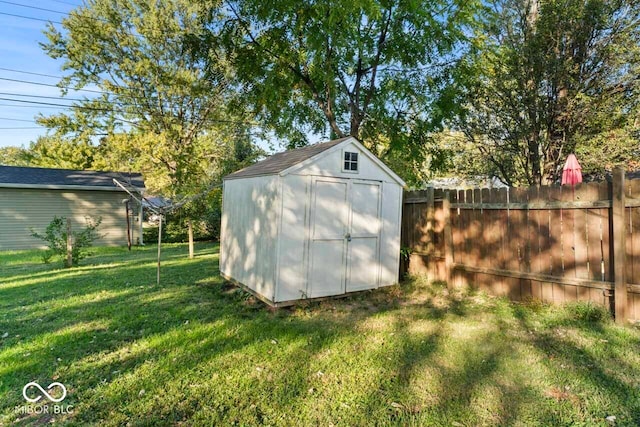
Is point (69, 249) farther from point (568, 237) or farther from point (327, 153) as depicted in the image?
point (568, 237)

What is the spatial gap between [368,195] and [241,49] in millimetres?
5927

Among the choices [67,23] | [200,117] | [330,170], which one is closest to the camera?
[330,170]

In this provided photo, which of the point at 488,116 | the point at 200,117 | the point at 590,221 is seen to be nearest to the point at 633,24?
the point at 488,116

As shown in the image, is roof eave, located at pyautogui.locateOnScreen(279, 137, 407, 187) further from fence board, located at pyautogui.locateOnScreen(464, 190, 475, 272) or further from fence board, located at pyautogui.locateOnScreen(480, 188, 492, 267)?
fence board, located at pyautogui.locateOnScreen(480, 188, 492, 267)

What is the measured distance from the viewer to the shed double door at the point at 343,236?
16.4ft

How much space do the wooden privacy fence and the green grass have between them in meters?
0.35

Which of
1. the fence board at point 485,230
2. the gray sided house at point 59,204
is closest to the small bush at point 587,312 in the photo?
the fence board at point 485,230

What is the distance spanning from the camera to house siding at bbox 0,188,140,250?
39.4 ft

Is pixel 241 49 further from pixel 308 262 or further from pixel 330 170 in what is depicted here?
pixel 308 262

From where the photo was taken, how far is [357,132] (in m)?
8.41

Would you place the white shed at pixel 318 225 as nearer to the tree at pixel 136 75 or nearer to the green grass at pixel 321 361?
the green grass at pixel 321 361

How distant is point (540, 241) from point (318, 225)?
3099mm
